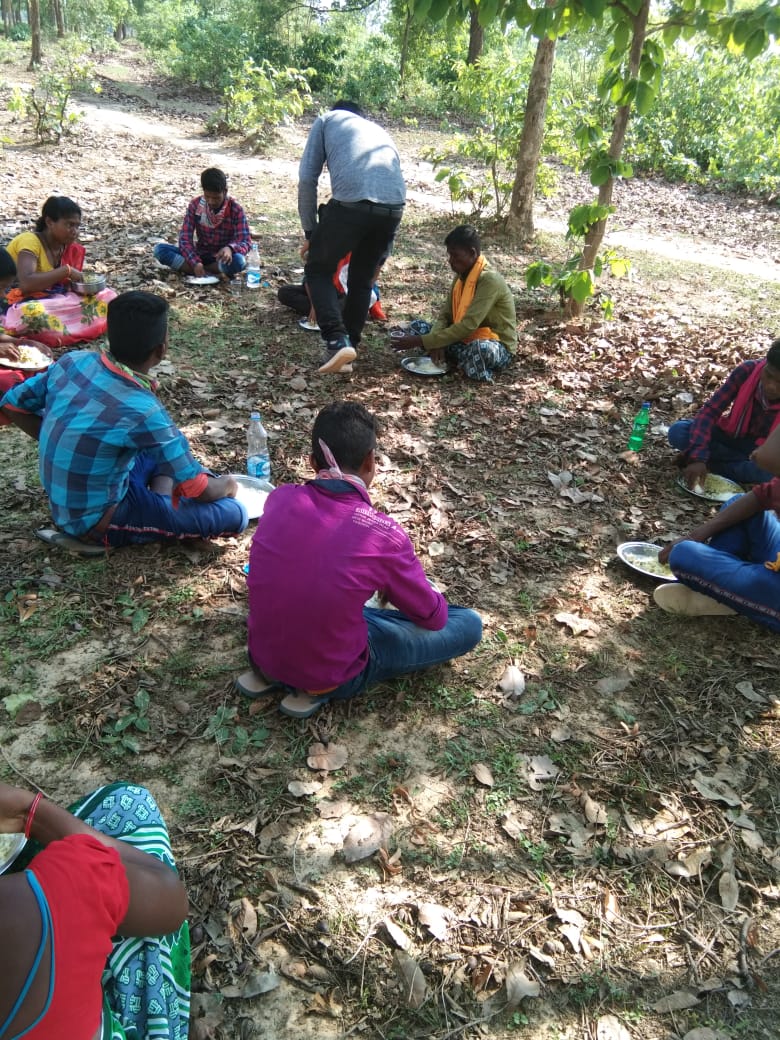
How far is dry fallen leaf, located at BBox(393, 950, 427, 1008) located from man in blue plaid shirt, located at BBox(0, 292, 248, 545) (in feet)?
7.44

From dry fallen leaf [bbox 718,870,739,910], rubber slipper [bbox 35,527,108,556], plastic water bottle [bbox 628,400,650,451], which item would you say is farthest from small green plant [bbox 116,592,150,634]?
plastic water bottle [bbox 628,400,650,451]

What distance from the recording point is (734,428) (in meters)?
4.37

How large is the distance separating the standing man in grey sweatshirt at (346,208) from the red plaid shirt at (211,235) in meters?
1.71

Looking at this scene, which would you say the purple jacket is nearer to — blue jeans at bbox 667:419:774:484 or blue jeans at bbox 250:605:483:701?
blue jeans at bbox 250:605:483:701

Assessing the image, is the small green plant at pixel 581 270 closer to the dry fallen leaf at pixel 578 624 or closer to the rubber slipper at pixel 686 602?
the rubber slipper at pixel 686 602

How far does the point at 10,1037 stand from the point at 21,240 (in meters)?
6.07

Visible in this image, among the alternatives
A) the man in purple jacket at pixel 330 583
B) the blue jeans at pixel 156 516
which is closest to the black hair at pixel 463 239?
the blue jeans at pixel 156 516

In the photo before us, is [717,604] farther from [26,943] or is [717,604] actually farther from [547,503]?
[26,943]

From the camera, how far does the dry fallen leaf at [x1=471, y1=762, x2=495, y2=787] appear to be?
8.82 ft

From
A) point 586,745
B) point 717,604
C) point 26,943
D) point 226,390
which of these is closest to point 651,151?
point 226,390

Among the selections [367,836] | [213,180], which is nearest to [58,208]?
[213,180]

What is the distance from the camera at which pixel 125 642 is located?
3.20 m

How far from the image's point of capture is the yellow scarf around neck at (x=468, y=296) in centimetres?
557

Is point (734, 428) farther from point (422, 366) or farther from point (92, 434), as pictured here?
point (92, 434)
